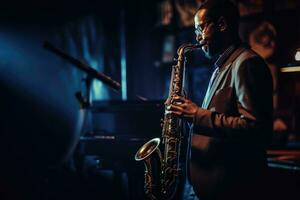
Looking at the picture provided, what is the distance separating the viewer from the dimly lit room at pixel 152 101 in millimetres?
2613

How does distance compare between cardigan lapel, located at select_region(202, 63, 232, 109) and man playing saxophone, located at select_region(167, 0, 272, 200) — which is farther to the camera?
cardigan lapel, located at select_region(202, 63, 232, 109)

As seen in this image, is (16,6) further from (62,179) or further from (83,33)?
(62,179)

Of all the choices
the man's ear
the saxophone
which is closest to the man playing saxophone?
the man's ear

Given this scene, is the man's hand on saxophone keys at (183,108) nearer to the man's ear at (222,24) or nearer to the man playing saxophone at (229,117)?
the man playing saxophone at (229,117)

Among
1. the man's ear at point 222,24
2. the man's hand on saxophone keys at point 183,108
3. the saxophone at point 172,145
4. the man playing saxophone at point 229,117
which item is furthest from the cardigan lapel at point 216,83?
the saxophone at point 172,145

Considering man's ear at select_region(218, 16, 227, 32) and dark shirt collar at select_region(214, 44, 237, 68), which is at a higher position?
man's ear at select_region(218, 16, 227, 32)

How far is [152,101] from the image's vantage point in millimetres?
4473

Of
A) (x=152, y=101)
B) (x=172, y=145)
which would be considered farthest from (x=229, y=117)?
(x=152, y=101)

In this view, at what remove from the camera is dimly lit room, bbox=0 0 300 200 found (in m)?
2.61

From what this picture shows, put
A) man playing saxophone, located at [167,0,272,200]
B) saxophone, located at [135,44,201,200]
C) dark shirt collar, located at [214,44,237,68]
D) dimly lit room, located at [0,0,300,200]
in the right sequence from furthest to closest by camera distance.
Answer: saxophone, located at [135,44,201,200] → dark shirt collar, located at [214,44,237,68] → dimly lit room, located at [0,0,300,200] → man playing saxophone, located at [167,0,272,200]

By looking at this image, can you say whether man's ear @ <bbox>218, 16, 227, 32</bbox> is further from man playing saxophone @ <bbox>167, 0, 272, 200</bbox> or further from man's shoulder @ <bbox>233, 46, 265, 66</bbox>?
man's shoulder @ <bbox>233, 46, 265, 66</bbox>

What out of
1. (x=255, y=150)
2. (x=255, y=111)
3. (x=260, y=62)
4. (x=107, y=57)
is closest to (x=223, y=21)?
(x=260, y=62)

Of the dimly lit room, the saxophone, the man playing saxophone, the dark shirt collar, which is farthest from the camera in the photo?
the saxophone

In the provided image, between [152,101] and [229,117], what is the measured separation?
6.58 feet
